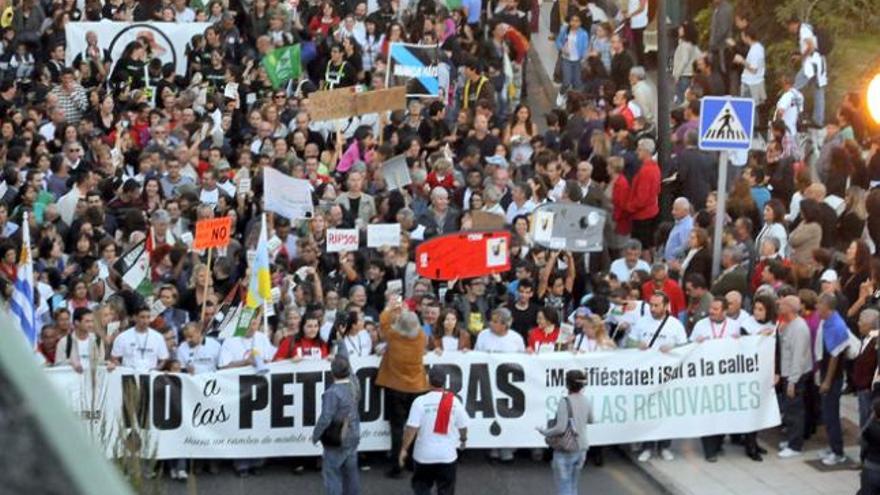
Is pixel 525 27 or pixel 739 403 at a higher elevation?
pixel 525 27

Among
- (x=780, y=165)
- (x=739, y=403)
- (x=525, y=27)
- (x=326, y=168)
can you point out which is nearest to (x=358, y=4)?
(x=525, y=27)

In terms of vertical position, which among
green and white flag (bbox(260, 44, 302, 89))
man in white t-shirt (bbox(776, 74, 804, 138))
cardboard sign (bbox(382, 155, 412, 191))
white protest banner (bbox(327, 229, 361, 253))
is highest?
green and white flag (bbox(260, 44, 302, 89))

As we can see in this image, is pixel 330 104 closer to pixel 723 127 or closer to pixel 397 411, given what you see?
pixel 723 127

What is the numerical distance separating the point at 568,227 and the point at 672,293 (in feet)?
4.31

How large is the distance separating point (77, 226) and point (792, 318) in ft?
22.2

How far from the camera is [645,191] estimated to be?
18.5m

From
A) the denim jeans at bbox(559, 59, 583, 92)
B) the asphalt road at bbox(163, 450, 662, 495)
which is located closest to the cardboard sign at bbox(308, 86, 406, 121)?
the denim jeans at bbox(559, 59, 583, 92)

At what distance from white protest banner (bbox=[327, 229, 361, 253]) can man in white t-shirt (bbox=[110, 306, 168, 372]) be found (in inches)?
99.9

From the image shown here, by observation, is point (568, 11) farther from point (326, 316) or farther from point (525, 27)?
point (326, 316)

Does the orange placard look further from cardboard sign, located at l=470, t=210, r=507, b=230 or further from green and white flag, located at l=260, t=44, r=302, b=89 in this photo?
green and white flag, located at l=260, t=44, r=302, b=89

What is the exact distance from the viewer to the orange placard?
15.6m

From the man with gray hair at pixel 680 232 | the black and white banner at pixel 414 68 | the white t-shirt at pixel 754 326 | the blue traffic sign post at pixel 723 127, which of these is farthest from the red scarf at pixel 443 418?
the black and white banner at pixel 414 68

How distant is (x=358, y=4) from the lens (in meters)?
25.0

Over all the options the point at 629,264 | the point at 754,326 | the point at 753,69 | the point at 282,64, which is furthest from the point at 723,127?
the point at 282,64
